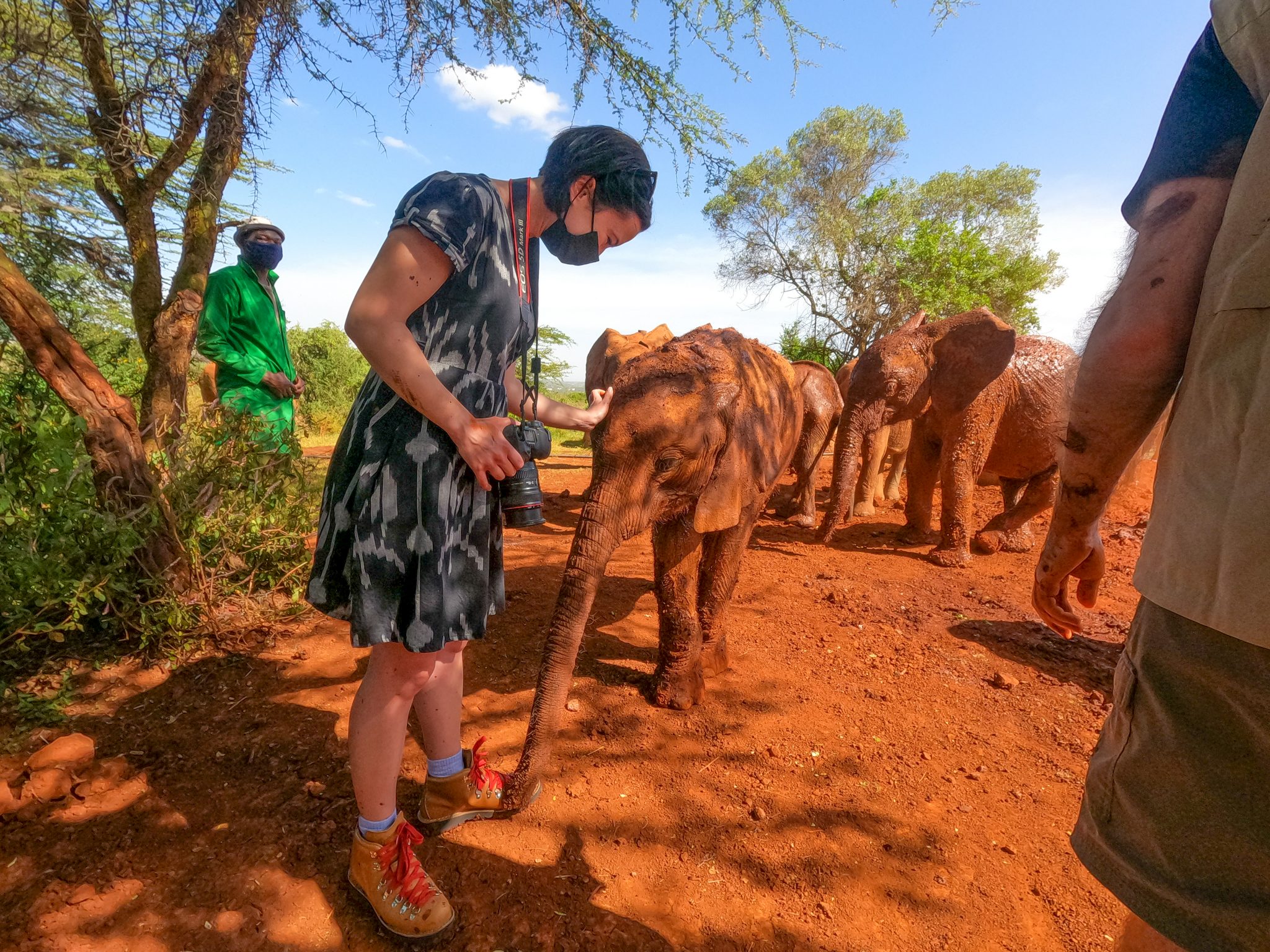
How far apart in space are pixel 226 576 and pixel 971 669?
4.78m

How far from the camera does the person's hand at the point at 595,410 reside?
2322mm

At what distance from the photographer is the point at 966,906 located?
7.12ft

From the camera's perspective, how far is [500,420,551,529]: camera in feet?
5.99

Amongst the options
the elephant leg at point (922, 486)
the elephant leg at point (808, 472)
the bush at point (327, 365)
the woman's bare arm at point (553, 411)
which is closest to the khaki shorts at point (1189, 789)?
the woman's bare arm at point (553, 411)

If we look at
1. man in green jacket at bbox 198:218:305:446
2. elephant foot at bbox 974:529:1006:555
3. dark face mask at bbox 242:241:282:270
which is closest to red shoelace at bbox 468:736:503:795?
man in green jacket at bbox 198:218:305:446

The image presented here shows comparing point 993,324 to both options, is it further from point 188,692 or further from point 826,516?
point 188,692

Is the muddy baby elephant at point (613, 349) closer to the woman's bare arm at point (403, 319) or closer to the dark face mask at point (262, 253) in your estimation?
the dark face mask at point (262, 253)

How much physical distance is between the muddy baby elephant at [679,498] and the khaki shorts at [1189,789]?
72.2 inches

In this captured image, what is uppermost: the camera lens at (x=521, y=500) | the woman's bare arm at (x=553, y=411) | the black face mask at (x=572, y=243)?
the black face mask at (x=572, y=243)

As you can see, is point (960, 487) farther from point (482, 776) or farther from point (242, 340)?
point (242, 340)

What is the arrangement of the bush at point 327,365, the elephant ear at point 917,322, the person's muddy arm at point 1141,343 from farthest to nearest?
the bush at point 327,365
the elephant ear at point 917,322
the person's muddy arm at point 1141,343

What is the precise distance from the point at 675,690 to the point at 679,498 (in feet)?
3.61

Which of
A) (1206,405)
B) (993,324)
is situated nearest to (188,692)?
Result: (1206,405)

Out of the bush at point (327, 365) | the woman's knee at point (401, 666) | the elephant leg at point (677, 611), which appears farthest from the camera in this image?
the bush at point (327, 365)
